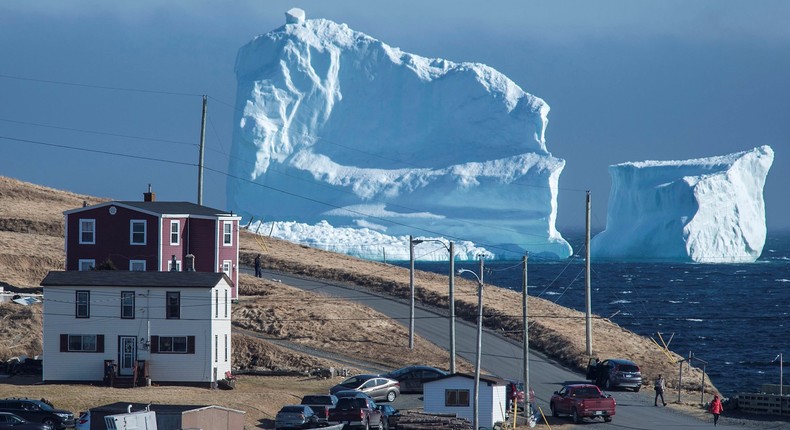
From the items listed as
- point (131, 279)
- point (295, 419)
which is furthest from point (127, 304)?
point (295, 419)

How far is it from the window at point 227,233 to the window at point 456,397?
2234cm

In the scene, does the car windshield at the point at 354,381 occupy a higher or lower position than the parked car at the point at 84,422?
higher

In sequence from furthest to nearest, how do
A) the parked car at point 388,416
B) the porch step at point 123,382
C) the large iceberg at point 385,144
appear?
the large iceberg at point 385,144 < the porch step at point 123,382 < the parked car at point 388,416

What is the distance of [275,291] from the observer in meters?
68.0

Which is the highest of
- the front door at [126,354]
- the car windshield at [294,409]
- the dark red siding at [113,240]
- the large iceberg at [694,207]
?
the large iceberg at [694,207]

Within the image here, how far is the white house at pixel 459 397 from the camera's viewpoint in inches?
1676

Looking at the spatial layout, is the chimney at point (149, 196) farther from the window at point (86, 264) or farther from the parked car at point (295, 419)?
the parked car at point (295, 419)

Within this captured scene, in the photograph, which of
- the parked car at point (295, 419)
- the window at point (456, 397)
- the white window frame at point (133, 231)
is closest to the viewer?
the parked car at point (295, 419)

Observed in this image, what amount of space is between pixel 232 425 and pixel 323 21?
120190mm

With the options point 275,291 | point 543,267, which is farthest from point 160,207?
point 543,267

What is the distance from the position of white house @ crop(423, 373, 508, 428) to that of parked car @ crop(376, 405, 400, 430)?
6.62 feet

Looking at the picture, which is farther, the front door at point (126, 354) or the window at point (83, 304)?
the window at point (83, 304)

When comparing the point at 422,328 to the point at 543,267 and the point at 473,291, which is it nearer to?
the point at 473,291

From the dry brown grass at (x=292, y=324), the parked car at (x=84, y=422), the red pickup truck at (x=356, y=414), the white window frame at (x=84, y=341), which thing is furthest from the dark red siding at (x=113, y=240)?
the parked car at (x=84, y=422)
